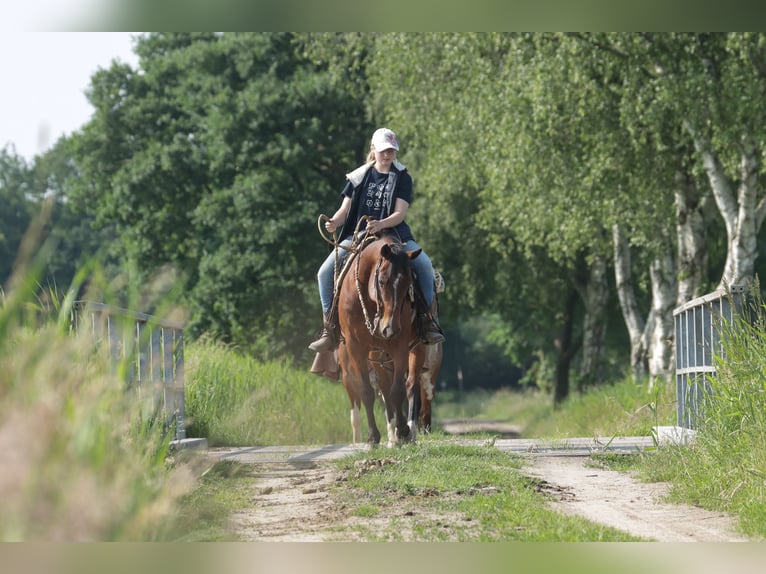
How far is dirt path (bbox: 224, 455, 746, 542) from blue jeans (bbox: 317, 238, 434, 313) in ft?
6.31

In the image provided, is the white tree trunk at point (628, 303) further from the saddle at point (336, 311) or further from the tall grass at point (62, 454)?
the tall grass at point (62, 454)

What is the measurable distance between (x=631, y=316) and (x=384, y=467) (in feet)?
71.1

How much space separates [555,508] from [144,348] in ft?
13.0

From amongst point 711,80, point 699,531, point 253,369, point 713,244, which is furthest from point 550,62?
point 699,531

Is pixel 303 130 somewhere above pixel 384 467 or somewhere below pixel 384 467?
above

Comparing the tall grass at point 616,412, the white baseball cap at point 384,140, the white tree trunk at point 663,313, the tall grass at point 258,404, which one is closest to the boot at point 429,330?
the white baseball cap at point 384,140

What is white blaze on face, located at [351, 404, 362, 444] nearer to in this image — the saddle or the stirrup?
the saddle

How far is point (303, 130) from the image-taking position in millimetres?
35344

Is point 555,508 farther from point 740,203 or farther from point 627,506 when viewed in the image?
point 740,203

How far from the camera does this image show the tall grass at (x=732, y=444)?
816cm

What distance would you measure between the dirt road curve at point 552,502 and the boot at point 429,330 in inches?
56.4

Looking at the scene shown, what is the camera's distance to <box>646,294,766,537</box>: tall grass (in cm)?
816

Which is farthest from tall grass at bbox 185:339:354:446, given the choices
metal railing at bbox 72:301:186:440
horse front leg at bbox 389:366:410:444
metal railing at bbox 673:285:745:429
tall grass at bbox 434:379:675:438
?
metal railing at bbox 673:285:745:429

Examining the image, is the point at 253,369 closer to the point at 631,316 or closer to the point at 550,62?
the point at 550,62
